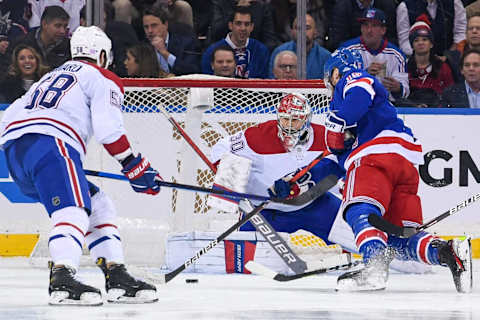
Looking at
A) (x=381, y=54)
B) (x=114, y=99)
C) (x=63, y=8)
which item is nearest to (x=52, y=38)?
(x=63, y=8)

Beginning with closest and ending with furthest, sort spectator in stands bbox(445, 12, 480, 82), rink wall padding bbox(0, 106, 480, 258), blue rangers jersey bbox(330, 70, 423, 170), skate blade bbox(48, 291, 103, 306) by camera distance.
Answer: skate blade bbox(48, 291, 103, 306)
blue rangers jersey bbox(330, 70, 423, 170)
rink wall padding bbox(0, 106, 480, 258)
spectator in stands bbox(445, 12, 480, 82)

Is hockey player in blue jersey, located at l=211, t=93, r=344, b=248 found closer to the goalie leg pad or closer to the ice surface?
the ice surface

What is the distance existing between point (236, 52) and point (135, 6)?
2.31 feet

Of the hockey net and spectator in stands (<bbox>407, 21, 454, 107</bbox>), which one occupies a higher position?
spectator in stands (<bbox>407, 21, 454, 107</bbox>)

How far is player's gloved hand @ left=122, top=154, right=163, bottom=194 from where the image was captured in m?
3.83

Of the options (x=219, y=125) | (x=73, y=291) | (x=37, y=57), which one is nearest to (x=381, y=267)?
(x=73, y=291)

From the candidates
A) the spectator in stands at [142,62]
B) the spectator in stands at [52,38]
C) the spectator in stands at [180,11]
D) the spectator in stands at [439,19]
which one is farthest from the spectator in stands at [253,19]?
the spectator in stands at [52,38]

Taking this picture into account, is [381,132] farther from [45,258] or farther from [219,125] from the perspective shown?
[45,258]

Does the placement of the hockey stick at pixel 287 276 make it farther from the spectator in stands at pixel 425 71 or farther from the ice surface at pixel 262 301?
the spectator in stands at pixel 425 71

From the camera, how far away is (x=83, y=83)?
3.82 meters

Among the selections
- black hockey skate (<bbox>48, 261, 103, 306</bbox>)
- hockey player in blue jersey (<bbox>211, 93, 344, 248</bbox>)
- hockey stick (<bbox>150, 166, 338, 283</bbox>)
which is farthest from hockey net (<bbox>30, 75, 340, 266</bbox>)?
black hockey skate (<bbox>48, 261, 103, 306</bbox>)

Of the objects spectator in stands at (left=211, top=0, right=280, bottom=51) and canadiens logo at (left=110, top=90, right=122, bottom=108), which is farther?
spectator in stands at (left=211, top=0, right=280, bottom=51)

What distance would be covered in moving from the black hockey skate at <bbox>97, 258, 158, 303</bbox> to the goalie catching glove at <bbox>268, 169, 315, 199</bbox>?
1.43m

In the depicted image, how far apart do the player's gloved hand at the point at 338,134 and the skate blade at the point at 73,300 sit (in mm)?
1334
